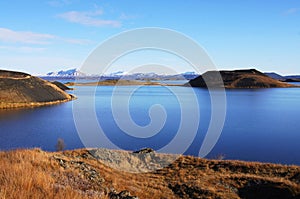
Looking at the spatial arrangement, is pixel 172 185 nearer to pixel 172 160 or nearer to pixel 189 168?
pixel 189 168

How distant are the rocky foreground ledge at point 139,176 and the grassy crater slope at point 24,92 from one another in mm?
63074

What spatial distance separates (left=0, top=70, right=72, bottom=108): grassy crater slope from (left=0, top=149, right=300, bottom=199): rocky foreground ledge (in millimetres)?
63074

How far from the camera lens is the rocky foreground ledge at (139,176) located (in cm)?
802

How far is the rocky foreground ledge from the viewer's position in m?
8.02

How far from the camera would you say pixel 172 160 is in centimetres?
2259

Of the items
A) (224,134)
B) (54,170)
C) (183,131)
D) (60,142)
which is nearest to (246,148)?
(224,134)

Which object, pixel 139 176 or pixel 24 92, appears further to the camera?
pixel 24 92

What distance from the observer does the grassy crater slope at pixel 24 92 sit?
77.5 m

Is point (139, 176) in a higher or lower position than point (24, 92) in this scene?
lower

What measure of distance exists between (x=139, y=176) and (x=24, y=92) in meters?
76.8

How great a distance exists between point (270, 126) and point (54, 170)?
4034cm

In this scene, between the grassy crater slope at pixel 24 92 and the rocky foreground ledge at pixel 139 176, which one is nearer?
the rocky foreground ledge at pixel 139 176

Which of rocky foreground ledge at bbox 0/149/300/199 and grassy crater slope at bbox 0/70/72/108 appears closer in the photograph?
rocky foreground ledge at bbox 0/149/300/199

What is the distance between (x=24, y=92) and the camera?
278 feet
